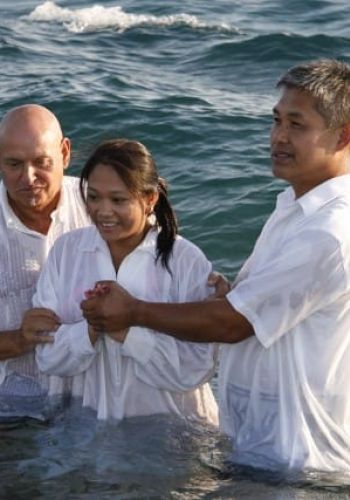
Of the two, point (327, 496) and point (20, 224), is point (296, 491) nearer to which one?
point (327, 496)

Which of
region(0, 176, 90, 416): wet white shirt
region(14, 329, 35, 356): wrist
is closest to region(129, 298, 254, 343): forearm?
region(14, 329, 35, 356): wrist

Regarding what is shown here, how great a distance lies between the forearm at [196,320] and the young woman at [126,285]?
20 centimetres

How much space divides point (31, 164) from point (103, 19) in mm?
10775

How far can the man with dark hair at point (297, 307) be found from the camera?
514cm

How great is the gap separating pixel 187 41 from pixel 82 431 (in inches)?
380

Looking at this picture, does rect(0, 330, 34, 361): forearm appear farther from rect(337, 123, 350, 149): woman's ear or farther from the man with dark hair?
rect(337, 123, 350, 149): woman's ear

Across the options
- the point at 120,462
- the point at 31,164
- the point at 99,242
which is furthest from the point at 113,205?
the point at 120,462

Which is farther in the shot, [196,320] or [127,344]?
[127,344]

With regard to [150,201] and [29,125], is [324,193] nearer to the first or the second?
[150,201]

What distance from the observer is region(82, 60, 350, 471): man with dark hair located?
16.9ft

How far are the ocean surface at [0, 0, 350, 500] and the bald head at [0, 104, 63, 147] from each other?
799mm

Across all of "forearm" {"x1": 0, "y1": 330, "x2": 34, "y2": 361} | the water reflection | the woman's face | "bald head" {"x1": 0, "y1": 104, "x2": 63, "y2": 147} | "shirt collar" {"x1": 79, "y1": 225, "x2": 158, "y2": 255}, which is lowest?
the water reflection

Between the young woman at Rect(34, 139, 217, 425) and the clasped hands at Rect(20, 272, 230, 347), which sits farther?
the young woman at Rect(34, 139, 217, 425)

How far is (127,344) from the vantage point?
5602mm
